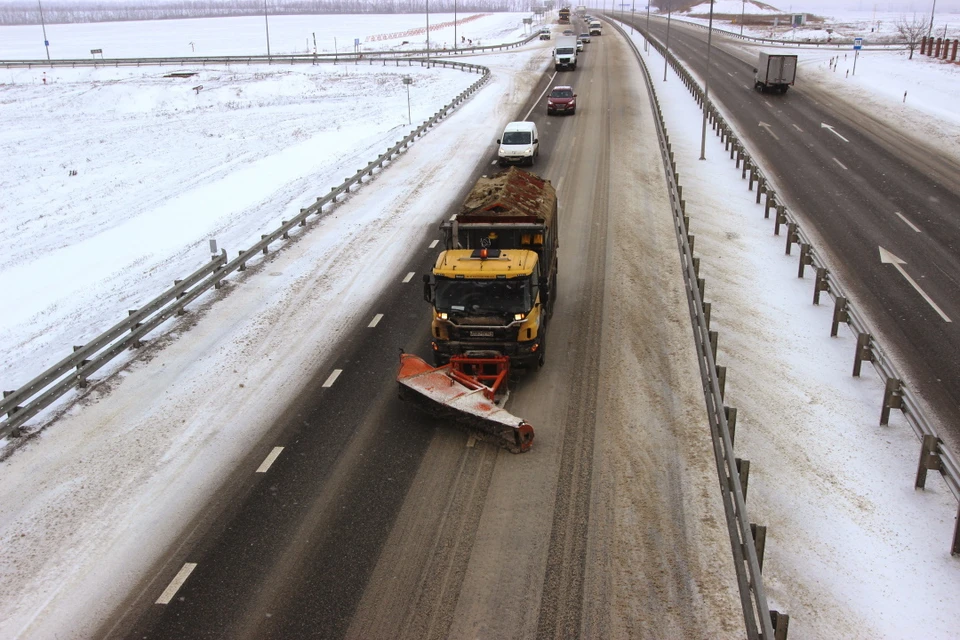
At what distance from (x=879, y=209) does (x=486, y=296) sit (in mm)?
18897

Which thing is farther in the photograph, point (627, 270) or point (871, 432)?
point (627, 270)

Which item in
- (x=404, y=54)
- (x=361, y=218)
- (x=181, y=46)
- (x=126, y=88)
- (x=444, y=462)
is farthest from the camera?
(x=181, y=46)

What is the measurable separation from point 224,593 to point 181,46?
442 feet

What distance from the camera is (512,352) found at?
14.3 m

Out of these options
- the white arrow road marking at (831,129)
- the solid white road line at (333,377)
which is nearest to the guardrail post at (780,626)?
the solid white road line at (333,377)

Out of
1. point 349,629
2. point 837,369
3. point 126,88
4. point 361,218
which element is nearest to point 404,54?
point 126,88

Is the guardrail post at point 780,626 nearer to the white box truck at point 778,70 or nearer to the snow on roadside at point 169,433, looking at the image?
the snow on roadside at point 169,433

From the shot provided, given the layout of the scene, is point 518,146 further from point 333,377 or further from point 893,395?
point 893,395

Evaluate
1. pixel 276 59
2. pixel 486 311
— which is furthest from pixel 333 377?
pixel 276 59

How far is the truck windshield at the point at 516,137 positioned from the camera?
3281 cm

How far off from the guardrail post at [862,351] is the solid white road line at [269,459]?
10785mm

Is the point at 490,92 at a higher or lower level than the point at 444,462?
higher

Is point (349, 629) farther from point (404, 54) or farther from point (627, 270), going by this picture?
point (404, 54)

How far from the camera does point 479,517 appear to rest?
11.0 m
